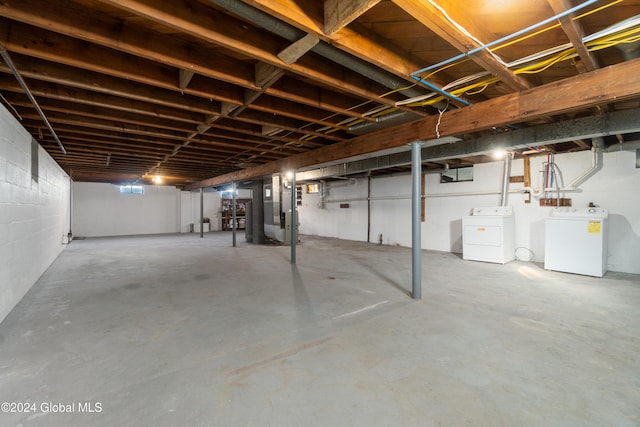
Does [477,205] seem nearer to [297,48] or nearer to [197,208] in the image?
[297,48]

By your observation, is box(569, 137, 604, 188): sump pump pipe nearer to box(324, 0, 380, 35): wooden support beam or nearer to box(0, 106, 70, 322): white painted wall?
box(324, 0, 380, 35): wooden support beam

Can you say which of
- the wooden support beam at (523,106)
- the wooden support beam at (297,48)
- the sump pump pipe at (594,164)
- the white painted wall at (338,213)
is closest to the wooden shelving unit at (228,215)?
the white painted wall at (338,213)

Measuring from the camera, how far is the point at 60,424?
1307 mm

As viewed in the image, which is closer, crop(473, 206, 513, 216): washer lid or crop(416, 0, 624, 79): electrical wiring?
crop(416, 0, 624, 79): electrical wiring

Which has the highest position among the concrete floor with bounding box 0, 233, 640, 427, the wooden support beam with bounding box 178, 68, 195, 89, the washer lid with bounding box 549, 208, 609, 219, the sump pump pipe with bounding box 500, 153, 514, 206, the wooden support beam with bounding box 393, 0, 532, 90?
the wooden support beam with bounding box 178, 68, 195, 89

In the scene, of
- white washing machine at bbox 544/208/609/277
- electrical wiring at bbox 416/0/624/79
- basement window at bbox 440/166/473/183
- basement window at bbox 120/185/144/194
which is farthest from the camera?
basement window at bbox 120/185/144/194

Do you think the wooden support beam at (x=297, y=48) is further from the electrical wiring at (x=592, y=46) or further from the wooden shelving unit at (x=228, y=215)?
the wooden shelving unit at (x=228, y=215)

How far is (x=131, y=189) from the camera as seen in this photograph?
11133 mm

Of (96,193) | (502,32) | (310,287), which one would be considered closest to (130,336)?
(310,287)

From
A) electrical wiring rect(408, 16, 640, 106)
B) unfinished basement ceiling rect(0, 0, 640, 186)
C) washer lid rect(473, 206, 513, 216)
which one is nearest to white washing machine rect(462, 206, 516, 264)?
washer lid rect(473, 206, 513, 216)

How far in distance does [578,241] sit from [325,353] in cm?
433

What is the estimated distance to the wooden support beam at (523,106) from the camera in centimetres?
201

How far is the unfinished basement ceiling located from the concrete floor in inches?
73.3

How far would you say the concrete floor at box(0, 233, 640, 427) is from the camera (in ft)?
4.60
